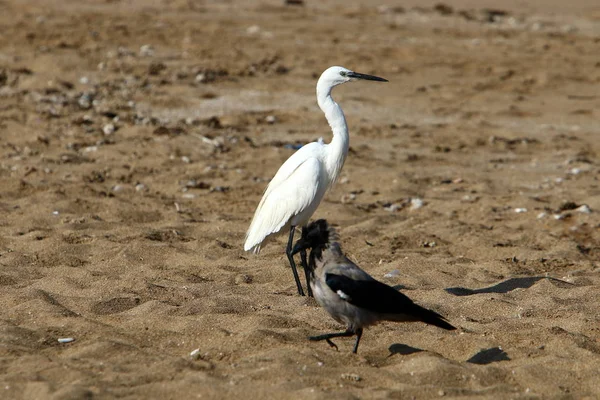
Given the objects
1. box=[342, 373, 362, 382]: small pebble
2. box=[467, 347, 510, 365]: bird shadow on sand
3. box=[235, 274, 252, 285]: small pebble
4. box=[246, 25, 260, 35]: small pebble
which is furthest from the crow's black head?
box=[246, 25, 260, 35]: small pebble

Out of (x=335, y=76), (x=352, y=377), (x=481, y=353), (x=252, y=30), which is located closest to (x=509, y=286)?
(x=481, y=353)

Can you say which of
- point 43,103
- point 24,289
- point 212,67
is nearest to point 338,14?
point 212,67

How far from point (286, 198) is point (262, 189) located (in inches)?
109

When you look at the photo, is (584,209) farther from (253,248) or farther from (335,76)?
(253,248)

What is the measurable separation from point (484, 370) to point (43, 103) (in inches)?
357

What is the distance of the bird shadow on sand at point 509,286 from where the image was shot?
6598 mm

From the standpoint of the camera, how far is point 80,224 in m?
8.04

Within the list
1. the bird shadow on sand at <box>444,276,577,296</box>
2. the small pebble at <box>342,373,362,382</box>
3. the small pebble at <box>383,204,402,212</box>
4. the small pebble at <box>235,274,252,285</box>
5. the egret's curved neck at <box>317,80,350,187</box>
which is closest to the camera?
the small pebble at <box>342,373,362,382</box>

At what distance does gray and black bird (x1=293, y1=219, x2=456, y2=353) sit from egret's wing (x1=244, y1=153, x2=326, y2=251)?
1550 millimetres

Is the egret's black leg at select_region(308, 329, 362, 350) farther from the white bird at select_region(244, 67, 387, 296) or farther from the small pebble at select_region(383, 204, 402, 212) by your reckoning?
the small pebble at select_region(383, 204, 402, 212)

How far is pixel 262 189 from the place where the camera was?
9.72 meters

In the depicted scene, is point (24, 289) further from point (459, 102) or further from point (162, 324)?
point (459, 102)

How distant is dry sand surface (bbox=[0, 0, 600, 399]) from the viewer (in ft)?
16.3

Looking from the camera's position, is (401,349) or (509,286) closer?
(401,349)
